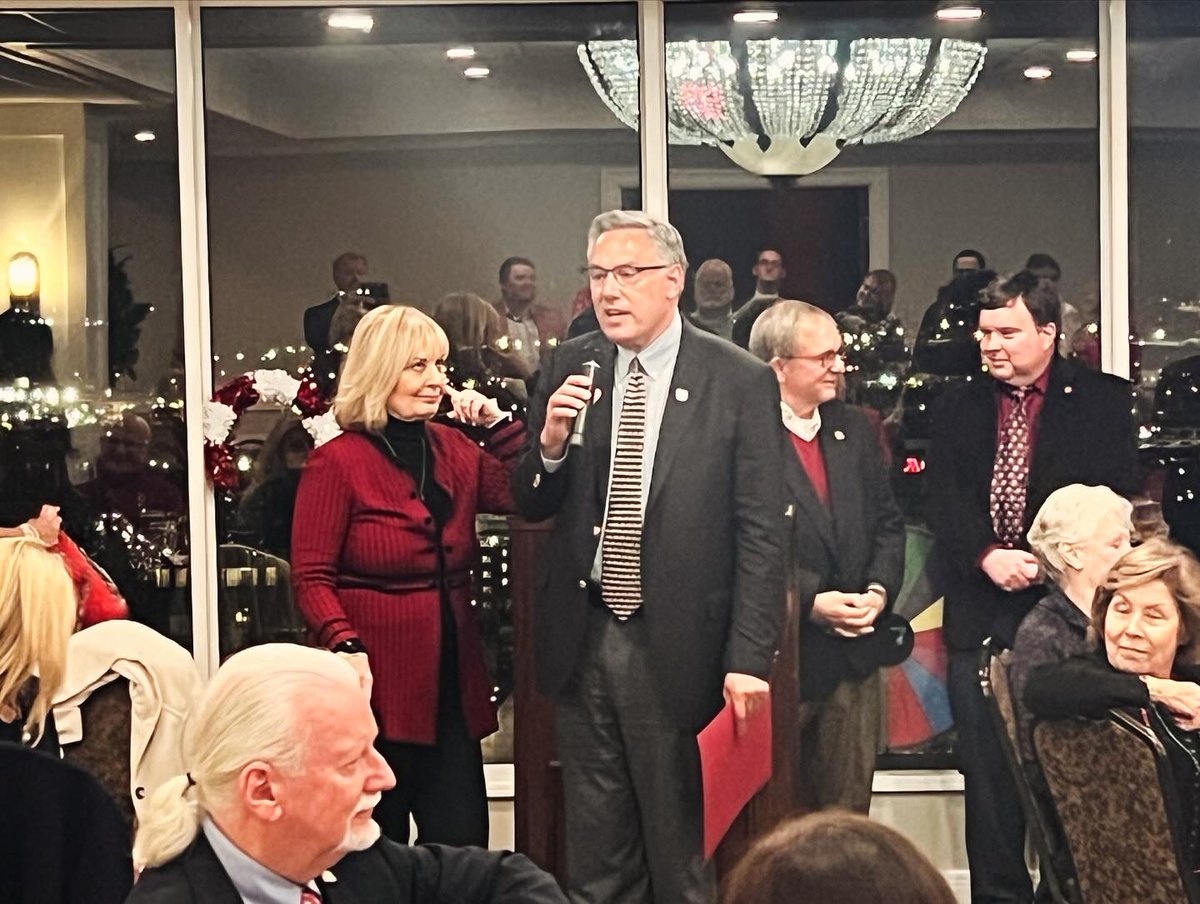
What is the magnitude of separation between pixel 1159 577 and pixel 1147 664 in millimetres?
209

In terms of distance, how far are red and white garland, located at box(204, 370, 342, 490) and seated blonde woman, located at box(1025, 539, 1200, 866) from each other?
181 centimetres

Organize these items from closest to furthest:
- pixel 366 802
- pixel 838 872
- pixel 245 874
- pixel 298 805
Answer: pixel 838 872
pixel 245 874
pixel 298 805
pixel 366 802

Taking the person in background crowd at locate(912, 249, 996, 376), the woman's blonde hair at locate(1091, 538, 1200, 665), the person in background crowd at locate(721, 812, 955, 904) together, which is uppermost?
the person in background crowd at locate(912, 249, 996, 376)

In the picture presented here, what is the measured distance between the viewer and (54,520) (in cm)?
360

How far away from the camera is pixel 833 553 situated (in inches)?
143

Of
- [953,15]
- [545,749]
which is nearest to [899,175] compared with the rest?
[953,15]

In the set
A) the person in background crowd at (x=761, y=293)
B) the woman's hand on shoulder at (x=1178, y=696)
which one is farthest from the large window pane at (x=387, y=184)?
the woman's hand on shoulder at (x=1178, y=696)

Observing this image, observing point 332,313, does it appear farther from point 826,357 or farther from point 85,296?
point 826,357

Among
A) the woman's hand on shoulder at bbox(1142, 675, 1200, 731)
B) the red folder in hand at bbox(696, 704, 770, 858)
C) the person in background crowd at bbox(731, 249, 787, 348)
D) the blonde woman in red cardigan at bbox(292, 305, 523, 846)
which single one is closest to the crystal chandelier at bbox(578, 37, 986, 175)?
the person in background crowd at bbox(731, 249, 787, 348)

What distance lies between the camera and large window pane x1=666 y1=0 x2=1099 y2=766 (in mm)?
3604

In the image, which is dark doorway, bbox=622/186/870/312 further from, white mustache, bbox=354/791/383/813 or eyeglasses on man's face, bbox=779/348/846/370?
white mustache, bbox=354/791/383/813

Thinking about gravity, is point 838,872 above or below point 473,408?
below

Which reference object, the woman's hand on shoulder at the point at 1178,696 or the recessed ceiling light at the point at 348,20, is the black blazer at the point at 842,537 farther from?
the recessed ceiling light at the point at 348,20

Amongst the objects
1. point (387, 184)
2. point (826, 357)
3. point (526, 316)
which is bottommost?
point (826, 357)
